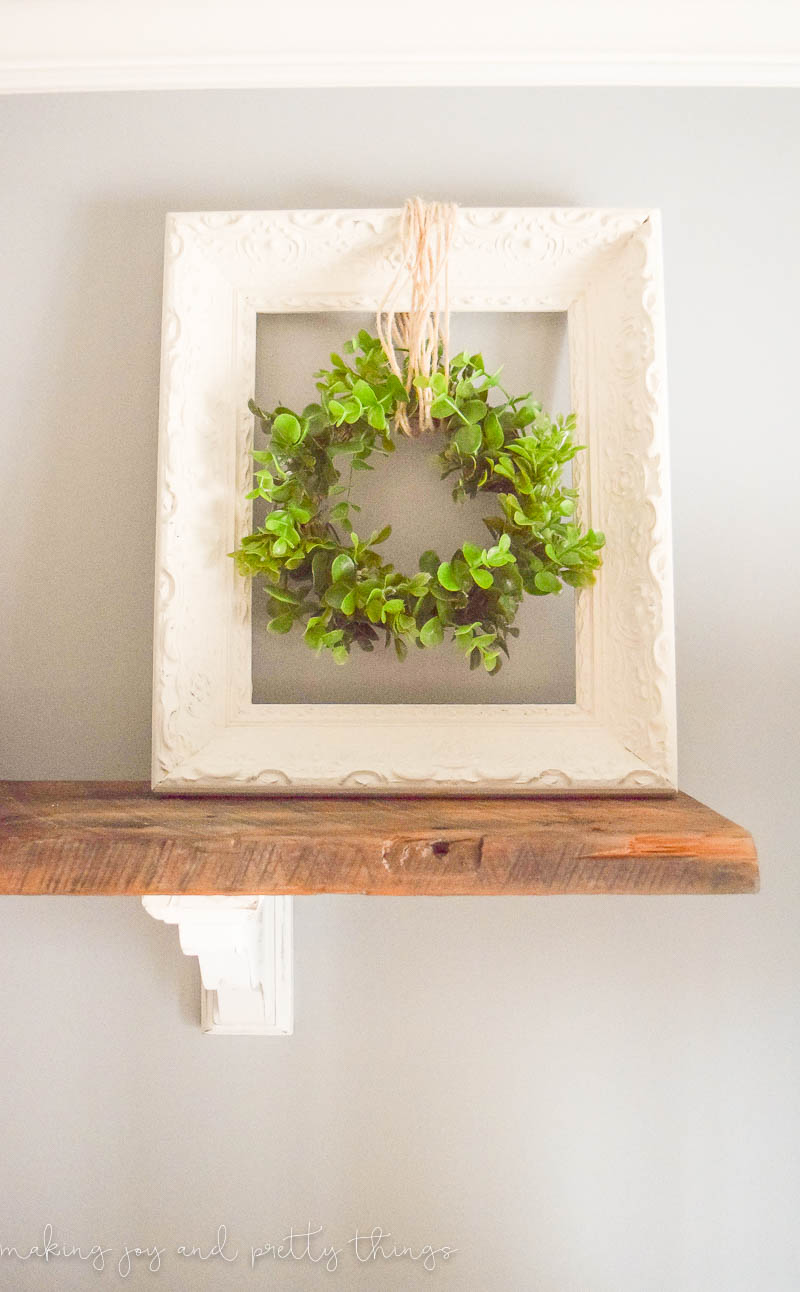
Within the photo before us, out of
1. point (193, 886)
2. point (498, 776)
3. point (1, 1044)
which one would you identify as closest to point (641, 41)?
point (498, 776)

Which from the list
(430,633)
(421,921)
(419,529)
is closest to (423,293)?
(419,529)

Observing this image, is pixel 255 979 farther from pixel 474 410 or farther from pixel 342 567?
pixel 474 410

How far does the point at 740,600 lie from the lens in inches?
35.4

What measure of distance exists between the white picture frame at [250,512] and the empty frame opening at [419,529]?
2 centimetres

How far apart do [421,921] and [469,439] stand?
57cm

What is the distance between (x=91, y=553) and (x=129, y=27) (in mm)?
631

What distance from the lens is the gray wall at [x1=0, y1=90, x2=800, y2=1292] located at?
88 centimetres

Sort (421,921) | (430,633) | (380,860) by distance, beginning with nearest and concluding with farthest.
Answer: (380,860)
(430,633)
(421,921)

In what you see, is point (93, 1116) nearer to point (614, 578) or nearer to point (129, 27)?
point (614, 578)

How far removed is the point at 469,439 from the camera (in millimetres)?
800

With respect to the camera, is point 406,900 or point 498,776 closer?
point 498,776

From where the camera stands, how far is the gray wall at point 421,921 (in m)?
0.88

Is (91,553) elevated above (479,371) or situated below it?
below

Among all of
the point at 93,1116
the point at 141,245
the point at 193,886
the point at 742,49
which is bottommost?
the point at 93,1116
